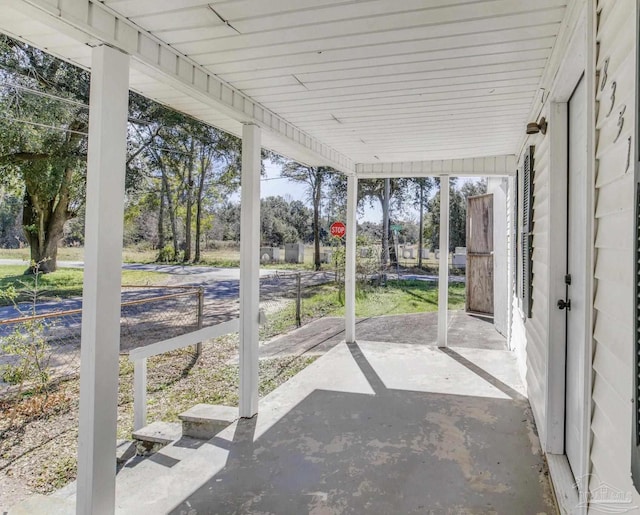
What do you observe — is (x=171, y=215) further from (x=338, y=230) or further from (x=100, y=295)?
(x=338, y=230)

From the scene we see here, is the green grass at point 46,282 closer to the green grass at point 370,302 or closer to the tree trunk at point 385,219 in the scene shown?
the green grass at point 370,302

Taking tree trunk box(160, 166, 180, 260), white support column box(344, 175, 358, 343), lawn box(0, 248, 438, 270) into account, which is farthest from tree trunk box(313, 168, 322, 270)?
tree trunk box(160, 166, 180, 260)

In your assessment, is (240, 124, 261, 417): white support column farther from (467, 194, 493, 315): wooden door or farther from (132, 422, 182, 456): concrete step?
(467, 194, 493, 315): wooden door

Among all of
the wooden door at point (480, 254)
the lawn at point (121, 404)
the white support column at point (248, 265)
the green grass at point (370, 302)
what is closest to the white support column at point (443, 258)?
the lawn at point (121, 404)

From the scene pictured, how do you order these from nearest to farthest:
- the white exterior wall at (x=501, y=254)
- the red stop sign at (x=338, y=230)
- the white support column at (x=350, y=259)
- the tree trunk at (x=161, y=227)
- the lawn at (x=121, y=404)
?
the lawn at (x=121, y=404) < the tree trunk at (x=161, y=227) < the white support column at (x=350, y=259) < the white exterior wall at (x=501, y=254) < the red stop sign at (x=338, y=230)

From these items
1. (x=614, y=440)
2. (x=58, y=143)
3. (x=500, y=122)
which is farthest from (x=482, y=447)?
(x=58, y=143)

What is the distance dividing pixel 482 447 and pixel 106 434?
7.53 ft

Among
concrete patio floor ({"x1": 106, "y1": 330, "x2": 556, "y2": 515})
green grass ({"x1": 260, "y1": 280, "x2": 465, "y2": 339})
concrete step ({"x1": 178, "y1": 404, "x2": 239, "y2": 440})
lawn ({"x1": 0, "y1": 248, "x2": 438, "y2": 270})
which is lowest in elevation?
concrete step ({"x1": 178, "y1": 404, "x2": 239, "y2": 440})

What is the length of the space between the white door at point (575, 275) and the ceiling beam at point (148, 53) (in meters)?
2.16

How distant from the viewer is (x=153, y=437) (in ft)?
10.7

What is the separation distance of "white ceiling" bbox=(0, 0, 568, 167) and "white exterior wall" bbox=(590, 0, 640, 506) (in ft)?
2.43

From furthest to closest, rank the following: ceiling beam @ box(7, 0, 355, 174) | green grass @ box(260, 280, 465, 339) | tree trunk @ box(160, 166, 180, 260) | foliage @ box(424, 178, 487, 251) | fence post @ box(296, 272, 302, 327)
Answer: foliage @ box(424, 178, 487, 251) < fence post @ box(296, 272, 302, 327) < green grass @ box(260, 280, 465, 339) < tree trunk @ box(160, 166, 180, 260) < ceiling beam @ box(7, 0, 355, 174)

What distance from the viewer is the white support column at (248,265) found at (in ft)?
10.6

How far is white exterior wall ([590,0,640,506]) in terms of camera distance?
43.1 inches
